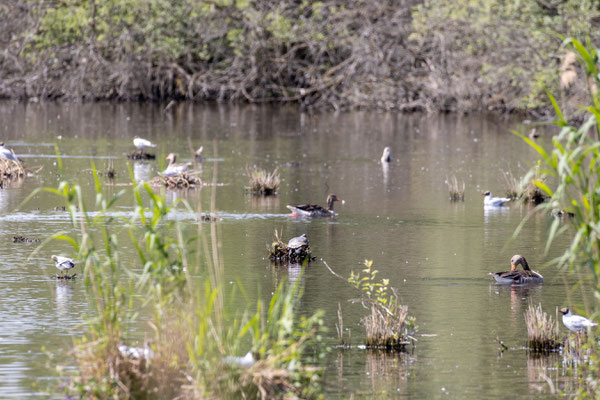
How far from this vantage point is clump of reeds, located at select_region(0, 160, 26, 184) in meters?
27.5

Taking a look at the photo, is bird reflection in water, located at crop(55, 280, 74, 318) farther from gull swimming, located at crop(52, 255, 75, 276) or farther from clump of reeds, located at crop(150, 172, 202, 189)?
clump of reeds, located at crop(150, 172, 202, 189)

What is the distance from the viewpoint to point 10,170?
2772 centimetres

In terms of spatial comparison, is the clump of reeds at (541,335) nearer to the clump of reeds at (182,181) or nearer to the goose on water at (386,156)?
the clump of reeds at (182,181)

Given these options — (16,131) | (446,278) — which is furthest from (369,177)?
(16,131)

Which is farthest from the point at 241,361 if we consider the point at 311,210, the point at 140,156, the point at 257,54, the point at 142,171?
the point at 257,54

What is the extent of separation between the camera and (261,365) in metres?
8.58

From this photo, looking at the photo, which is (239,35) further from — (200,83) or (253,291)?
(253,291)

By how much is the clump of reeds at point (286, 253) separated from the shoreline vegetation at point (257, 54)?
33.9m

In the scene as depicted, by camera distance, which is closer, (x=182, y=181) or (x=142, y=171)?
(x=182, y=181)

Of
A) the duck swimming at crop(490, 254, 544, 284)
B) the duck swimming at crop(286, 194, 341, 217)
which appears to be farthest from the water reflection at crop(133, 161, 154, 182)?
the duck swimming at crop(490, 254, 544, 284)

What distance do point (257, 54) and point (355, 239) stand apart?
3952 centimetres

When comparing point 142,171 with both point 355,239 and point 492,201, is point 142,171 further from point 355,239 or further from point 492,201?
point 355,239

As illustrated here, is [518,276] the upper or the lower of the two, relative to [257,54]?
lower

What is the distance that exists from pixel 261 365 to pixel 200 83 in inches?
1967
